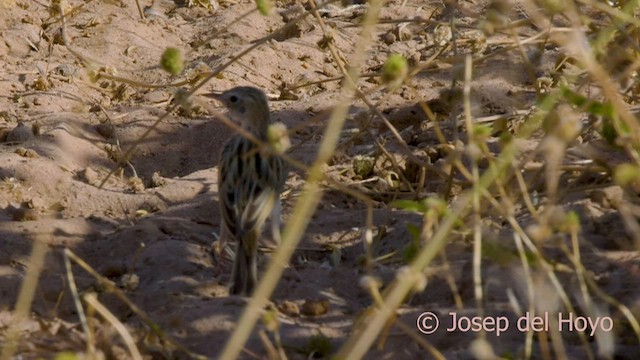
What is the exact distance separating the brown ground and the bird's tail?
5.5 inches

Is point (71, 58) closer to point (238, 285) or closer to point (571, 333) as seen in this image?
point (238, 285)

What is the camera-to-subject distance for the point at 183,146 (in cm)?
920

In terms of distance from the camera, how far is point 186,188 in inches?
325

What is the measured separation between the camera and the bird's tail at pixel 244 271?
6.60 meters

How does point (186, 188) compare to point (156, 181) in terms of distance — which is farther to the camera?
point (156, 181)

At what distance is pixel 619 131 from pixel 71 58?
19.4 ft

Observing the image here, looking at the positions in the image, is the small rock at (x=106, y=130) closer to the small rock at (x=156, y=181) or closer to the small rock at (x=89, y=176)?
the small rock at (x=89, y=176)

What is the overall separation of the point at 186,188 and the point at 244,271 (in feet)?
5.63

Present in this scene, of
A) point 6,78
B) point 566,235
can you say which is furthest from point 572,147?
point 6,78

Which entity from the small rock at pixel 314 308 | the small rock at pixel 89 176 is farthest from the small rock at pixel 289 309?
the small rock at pixel 89 176

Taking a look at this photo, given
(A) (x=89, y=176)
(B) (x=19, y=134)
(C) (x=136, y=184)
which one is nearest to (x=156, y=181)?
(C) (x=136, y=184)

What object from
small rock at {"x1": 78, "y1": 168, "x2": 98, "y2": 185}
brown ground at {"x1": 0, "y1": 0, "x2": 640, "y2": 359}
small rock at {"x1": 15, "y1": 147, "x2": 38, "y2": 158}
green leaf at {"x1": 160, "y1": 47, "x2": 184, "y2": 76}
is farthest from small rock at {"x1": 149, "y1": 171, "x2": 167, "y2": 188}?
green leaf at {"x1": 160, "y1": 47, "x2": 184, "y2": 76}

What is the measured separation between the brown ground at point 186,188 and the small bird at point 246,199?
190 mm

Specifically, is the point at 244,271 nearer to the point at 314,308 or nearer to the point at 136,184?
the point at 314,308
